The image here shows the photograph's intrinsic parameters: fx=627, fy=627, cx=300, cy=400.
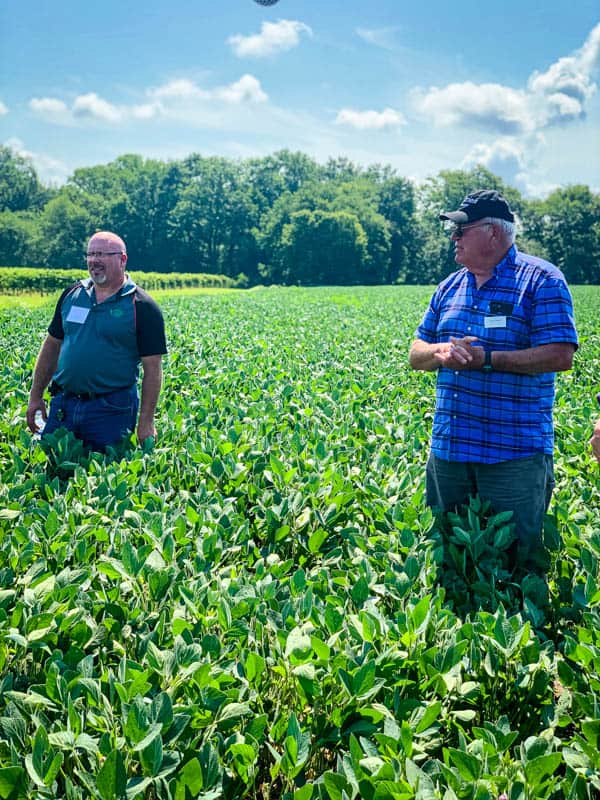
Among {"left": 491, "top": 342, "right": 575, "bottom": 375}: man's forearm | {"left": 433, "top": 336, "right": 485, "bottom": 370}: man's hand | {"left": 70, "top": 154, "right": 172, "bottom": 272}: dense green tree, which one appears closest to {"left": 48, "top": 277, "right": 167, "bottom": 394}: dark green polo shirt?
{"left": 433, "top": 336, "right": 485, "bottom": 370}: man's hand

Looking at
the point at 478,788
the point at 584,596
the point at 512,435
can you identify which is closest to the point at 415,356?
the point at 512,435

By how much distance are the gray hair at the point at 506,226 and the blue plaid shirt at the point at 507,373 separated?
0.25ft

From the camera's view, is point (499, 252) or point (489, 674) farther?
point (499, 252)

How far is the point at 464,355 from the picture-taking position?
303 centimetres

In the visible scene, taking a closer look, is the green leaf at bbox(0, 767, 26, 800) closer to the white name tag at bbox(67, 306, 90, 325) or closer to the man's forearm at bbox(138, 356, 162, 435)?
the man's forearm at bbox(138, 356, 162, 435)

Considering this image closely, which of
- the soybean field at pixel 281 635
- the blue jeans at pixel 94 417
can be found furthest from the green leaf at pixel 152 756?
the blue jeans at pixel 94 417

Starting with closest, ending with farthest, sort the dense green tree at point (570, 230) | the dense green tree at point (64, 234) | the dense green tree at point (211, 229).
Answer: the dense green tree at point (64, 234) → the dense green tree at point (570, 230) → the dense green tree at point (211, 229)

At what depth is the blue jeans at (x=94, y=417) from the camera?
178 inches

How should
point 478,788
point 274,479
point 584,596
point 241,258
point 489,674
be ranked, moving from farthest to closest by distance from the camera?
point 241,258 → point 274,479 → point 584,596 → point 489,674 → point 478,788

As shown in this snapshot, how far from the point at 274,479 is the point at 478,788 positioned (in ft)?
8.51

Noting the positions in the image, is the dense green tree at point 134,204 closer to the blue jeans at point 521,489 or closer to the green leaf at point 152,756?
the blue jeans at point 521,489

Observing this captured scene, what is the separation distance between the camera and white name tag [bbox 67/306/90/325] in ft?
14.6

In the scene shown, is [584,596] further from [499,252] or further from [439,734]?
[499,252]

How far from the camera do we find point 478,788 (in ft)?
5.04
